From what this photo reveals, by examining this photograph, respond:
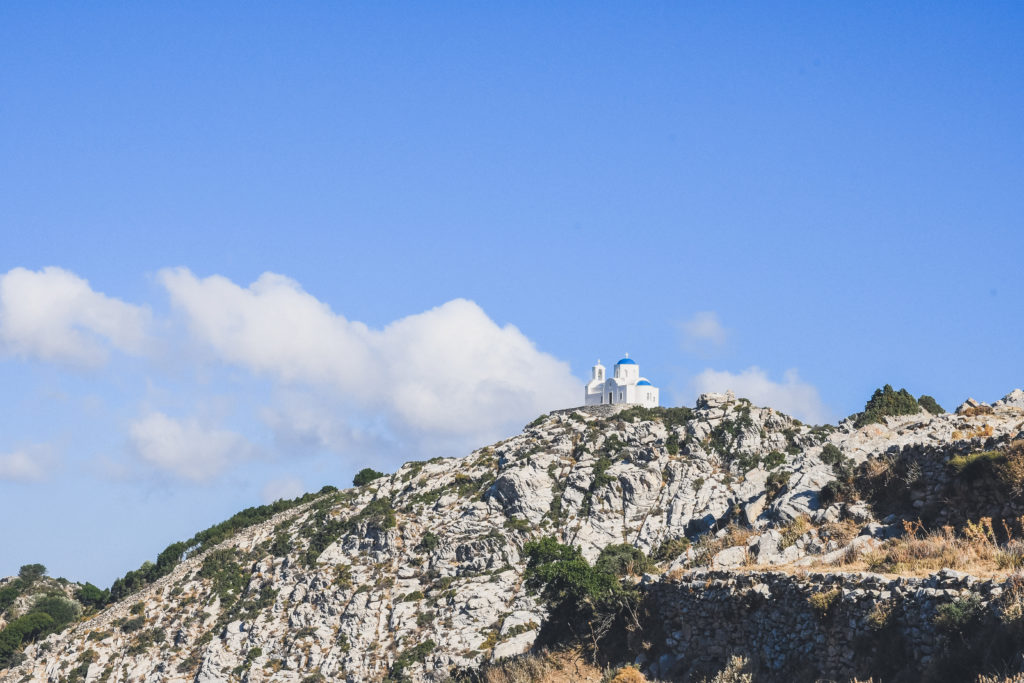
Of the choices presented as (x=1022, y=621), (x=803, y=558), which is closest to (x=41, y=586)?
(x=803, y=558)

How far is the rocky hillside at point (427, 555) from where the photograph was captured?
6744 cm

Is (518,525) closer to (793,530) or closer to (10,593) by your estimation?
(793,530)

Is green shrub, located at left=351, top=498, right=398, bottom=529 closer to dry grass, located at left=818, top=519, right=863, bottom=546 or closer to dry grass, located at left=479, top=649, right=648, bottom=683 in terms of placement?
dry grass, located at left=479, top=649, right=648, bottom=683

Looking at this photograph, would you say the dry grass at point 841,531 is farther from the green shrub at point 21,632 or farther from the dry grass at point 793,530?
the green shrub at point 21,632

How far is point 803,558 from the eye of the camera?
24.8 meters

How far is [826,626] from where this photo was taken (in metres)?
19.3

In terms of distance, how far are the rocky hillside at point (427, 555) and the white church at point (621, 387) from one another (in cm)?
1562

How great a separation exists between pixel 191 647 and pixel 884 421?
53399 mm

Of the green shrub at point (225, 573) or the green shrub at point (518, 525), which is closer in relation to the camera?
the green shrub at point (518, 525)

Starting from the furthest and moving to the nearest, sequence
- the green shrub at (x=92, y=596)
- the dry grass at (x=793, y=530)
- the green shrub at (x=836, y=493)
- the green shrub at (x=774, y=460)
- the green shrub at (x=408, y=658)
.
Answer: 1. the green shrub at (x=92, y=596)
2. the green shrub at (x=774, y=460)
3. the green shrub at (x=408, y=658)
4. the green shrub at (x=836, y=493)
5. the dry grass at (x=793, y=530)

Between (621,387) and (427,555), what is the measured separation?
134 ft

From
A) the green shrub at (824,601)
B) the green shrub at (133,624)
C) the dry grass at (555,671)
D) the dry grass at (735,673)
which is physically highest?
the green shrub at (133,624)

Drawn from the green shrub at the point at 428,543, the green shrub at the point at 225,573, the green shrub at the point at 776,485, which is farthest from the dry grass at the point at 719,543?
the green shrub at the point at 225,573

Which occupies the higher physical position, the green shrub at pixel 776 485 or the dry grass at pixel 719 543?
the green shrub at pixel 776 485
